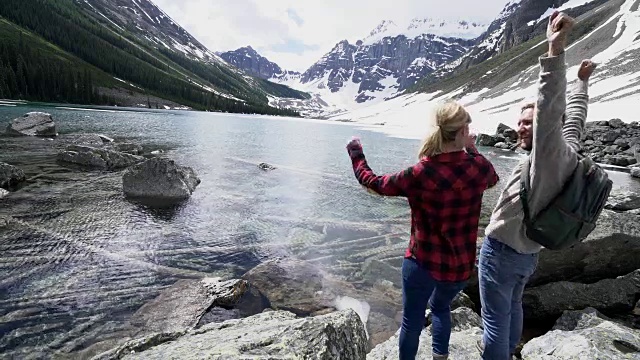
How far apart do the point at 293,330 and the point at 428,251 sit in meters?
1.75

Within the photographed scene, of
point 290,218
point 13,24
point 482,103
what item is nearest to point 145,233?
point 290,218

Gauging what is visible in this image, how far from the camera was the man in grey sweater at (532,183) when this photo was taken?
9.95 ft

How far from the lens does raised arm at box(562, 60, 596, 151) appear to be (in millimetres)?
3691

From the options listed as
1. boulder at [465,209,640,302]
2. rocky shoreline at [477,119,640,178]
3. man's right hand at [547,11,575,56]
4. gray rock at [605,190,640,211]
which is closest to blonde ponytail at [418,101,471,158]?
man's right hand at [547,11,575,56]

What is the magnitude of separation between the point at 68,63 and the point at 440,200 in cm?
17119

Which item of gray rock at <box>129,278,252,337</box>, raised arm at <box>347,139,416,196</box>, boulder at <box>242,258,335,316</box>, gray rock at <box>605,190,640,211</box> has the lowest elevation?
gray rock at <box>129,278,252,337</box>

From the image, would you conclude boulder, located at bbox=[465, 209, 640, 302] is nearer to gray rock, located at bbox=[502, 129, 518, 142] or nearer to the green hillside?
gray rock, located at bbox=[502, 129, 518, 142]

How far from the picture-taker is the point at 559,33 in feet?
9.86

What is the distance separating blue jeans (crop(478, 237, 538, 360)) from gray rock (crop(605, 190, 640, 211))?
1315 cm

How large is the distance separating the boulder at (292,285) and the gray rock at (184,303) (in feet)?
1.98

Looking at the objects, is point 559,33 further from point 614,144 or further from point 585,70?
point 614,144

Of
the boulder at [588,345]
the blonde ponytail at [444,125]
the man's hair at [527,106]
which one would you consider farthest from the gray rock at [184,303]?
the man's hair at [527,106]

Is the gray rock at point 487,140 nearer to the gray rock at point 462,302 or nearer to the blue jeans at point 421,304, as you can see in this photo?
the gray rock at point 462,302

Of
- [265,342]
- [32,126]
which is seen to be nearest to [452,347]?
[265,342]
